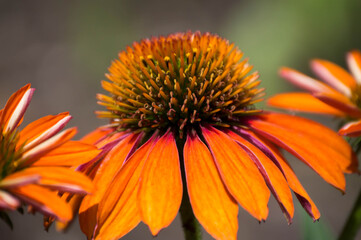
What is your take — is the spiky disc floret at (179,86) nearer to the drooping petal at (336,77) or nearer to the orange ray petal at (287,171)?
the orange ray petal at (287,171)

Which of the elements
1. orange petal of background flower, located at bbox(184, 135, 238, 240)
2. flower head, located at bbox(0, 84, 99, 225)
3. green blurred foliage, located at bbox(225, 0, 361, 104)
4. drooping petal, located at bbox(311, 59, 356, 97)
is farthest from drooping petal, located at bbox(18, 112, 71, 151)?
green blurred foliage, located at bbox(225, 0, 361, 104)

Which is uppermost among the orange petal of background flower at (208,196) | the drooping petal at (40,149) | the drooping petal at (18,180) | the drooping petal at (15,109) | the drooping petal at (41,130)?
the drooping petal at (15,109)

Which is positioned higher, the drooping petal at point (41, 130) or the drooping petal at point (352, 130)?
the drooping petal at point (41, 130)

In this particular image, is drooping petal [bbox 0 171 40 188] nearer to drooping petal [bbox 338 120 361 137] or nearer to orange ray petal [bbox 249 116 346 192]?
Result: orange ray petal [bbox 249 116 346 192]

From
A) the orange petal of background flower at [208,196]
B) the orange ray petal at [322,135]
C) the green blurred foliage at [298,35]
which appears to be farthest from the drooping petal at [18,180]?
the green blurred foliage at [298,35]

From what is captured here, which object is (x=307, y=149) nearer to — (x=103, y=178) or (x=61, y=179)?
(x=103, y=178)

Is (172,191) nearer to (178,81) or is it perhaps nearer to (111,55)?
(178,81)
